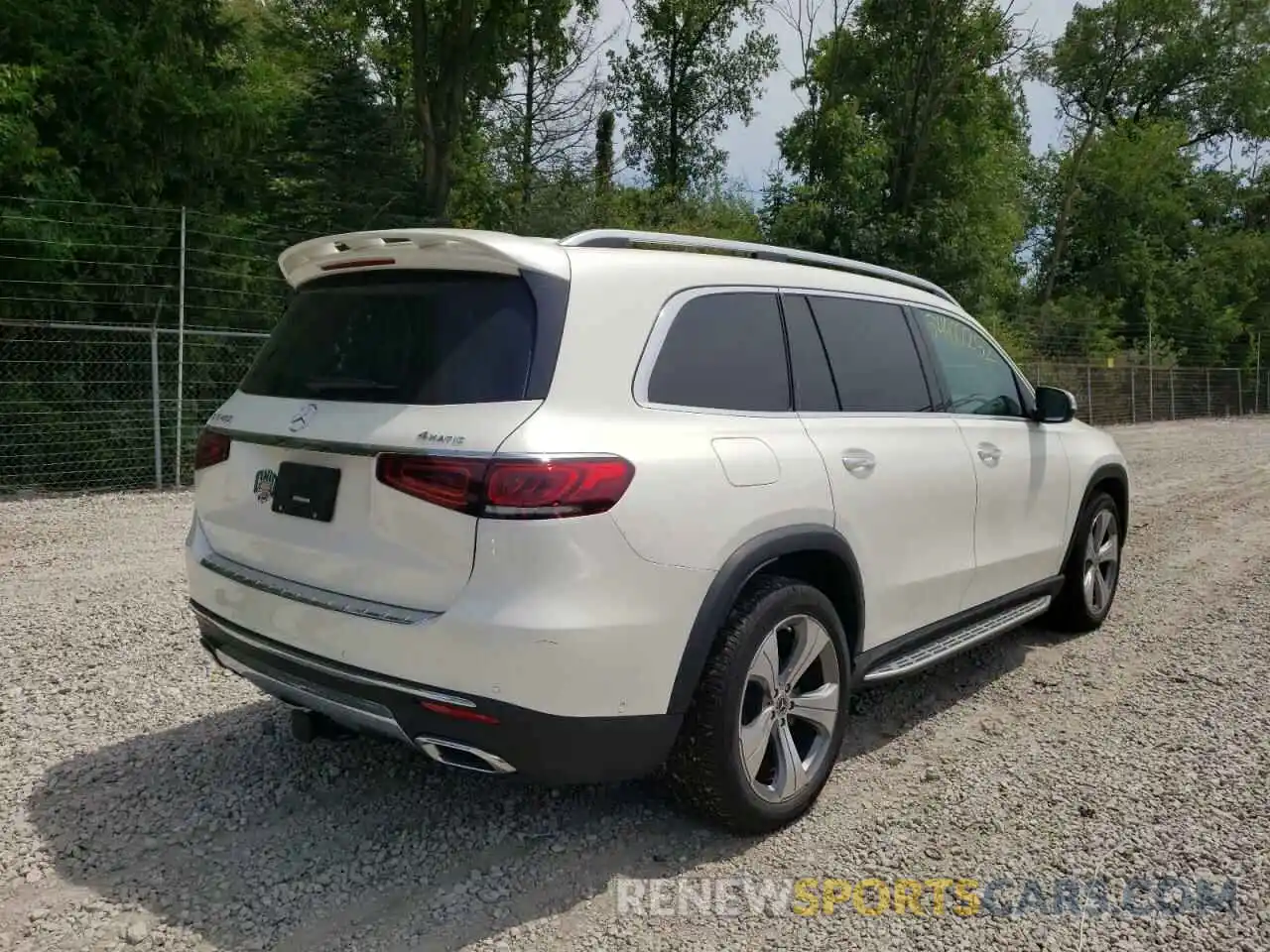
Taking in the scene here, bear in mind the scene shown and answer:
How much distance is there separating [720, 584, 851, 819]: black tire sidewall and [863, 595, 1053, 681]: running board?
0.27 m

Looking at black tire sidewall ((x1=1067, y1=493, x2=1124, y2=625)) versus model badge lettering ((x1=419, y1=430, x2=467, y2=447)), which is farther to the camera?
black tire sidewall ((x1=1067, y1=493, x2=1124, y2=625))

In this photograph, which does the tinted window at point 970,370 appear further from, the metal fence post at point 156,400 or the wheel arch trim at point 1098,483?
the metal fence post at point 156,400

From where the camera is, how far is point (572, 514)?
96.3 inches

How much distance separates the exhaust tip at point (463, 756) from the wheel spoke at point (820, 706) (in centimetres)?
104

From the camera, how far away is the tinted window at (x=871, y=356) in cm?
357

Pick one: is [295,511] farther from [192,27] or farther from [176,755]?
[192,27]

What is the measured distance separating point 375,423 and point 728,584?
1098mm

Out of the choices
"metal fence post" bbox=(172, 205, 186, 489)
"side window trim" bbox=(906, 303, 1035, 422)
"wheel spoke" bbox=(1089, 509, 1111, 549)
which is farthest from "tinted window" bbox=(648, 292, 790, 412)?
"metal fence post" bbox=(172, 205, 186, 489)

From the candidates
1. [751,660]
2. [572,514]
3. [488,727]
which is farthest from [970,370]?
[488,727]

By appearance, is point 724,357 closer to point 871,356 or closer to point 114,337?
point 871,356

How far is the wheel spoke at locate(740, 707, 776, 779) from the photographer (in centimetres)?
293

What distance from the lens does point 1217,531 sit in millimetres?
8273

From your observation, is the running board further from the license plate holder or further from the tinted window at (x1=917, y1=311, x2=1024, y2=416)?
the license plate holder

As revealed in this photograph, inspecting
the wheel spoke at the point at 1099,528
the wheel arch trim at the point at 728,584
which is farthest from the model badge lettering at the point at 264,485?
the wheel spoke at the point at 1099,528
